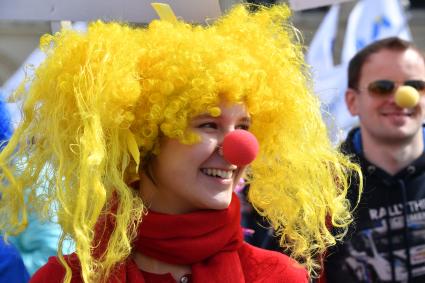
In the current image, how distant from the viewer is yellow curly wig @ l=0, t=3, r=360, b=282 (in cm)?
187

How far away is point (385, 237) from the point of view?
2791mm

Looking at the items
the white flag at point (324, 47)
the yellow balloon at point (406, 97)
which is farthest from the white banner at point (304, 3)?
the white flag at point (324, 47)

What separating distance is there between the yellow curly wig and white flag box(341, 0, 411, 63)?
110 inches

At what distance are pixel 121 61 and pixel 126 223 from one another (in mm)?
431

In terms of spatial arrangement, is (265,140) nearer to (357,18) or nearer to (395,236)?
(395,236)

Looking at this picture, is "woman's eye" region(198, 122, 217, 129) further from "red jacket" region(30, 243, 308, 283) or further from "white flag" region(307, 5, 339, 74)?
"white flag" region(307, 5, 339, 74)


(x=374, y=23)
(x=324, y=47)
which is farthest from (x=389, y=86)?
(x=374, y=23)

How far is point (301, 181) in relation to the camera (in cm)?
220

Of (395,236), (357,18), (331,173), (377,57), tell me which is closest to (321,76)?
(357,18)

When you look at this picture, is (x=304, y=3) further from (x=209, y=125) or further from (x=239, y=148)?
(x=239, y=148)

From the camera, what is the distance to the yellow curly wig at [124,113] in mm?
1872

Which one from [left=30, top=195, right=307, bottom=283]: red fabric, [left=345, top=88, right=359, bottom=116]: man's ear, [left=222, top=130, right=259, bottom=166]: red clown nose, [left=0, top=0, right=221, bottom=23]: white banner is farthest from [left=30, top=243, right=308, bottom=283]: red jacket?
[left=345, top=88, right=359, bottom=116]: man's ear

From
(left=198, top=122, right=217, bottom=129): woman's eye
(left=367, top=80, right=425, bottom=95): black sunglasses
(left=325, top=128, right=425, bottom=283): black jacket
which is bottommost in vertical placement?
(left=325, top=128, right=425, bottom=283): black jacket

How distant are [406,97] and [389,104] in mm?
91
